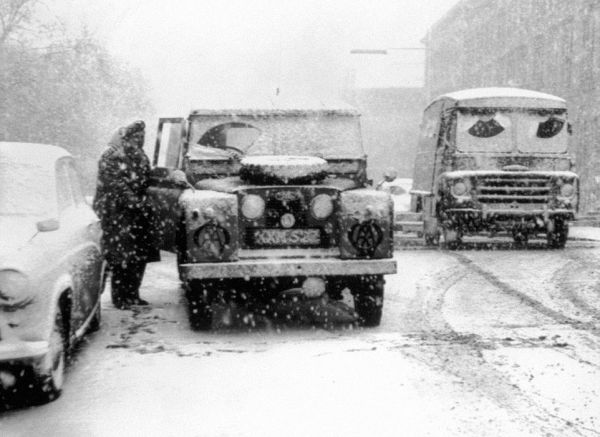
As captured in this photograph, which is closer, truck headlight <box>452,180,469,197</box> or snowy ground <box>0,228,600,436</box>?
snowy ground <box>0,228,600,436</box>

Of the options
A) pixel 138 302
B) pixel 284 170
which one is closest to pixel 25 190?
pixel 284 170

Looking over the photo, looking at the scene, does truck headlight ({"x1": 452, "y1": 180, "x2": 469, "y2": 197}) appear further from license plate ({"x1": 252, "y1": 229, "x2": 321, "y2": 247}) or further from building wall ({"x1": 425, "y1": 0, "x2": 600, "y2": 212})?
building wall ({"x1": 425, "y1": 0, "x2": 600, "y2": 212})

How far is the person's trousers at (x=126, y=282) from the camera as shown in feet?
29.8

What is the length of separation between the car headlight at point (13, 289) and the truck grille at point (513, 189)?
9.83 m

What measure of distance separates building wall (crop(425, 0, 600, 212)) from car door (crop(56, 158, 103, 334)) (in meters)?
22.7

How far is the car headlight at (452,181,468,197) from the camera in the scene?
551 inches

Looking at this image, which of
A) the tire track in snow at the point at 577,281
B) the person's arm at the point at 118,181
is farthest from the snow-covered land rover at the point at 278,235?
the tire track in snow at the point at 577,281

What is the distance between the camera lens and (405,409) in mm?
5289

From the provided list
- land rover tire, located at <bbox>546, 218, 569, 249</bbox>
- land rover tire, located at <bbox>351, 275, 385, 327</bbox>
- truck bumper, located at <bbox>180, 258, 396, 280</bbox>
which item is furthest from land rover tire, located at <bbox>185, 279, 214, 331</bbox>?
land rover tire, located at <bbox>546, 218, 569, 249</bbox>

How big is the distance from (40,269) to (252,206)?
2.67 metres

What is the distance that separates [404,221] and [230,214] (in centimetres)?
908

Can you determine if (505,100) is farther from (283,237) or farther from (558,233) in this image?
(283,237)

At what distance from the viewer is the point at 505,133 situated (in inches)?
570

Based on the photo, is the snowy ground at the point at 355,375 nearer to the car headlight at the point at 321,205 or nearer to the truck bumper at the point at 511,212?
the car headlight at the point at 321,205
